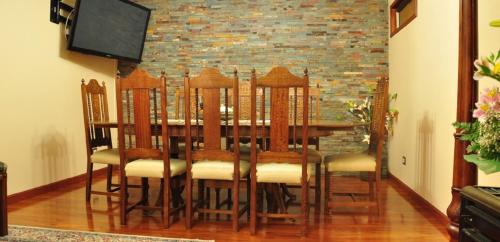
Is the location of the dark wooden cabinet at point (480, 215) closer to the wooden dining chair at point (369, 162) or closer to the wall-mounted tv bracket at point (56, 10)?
the wooden dining chair at point (369, 162)

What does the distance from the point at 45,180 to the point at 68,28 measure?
66.0 inches

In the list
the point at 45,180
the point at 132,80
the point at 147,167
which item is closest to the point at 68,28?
the point at 45,180

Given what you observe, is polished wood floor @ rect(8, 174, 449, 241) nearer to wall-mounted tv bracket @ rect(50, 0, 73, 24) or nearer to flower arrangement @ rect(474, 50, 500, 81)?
flower arrangement @ rect(474, 50, 500, 81)

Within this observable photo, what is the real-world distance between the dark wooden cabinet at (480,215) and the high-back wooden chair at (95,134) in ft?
8.95

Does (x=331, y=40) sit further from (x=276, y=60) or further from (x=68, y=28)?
(x=68, y=28)

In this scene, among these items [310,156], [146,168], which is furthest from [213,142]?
[310,156]

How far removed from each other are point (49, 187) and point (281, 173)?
2712mm

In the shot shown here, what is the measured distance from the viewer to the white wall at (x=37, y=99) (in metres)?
3.53

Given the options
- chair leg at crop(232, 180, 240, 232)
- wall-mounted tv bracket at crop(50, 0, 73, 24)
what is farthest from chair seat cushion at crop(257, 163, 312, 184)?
wall-mounted tv bracket at crop(50, 0, 73, 24)

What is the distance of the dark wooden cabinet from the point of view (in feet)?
4.25

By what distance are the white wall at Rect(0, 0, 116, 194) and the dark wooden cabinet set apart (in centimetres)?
360

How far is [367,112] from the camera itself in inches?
185

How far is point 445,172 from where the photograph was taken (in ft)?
9.68

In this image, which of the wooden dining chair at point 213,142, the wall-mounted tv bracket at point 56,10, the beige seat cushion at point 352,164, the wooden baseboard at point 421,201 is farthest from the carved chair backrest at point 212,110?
the wall-mounted tv bracket at point 56,10
